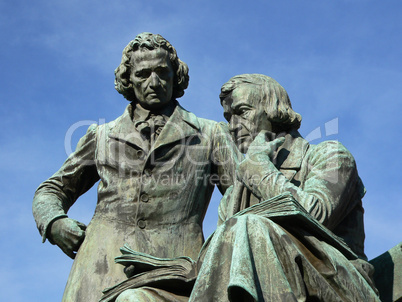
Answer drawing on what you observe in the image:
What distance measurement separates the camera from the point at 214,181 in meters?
10.5

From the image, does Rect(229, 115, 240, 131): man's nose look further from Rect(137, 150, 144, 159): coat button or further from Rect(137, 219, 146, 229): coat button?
Rect(137, 219, 146, 229): coat button

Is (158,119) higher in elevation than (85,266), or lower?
higher

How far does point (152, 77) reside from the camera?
10516 mm

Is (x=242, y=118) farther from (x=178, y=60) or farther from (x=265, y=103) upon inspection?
(x=178, y=60)

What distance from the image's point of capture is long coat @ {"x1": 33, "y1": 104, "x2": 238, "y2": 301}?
32.9 ft

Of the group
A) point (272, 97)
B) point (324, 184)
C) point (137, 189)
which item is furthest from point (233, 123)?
point (324, 184)

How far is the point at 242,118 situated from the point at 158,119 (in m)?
0.95

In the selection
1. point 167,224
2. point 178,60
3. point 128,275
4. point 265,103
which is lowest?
point 128,275

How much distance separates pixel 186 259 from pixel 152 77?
216 cm

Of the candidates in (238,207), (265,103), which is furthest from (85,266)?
(265,103)

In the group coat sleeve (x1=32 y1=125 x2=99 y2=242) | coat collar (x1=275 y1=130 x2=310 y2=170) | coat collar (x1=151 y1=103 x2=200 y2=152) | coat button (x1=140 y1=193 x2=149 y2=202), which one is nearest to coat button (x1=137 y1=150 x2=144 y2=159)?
coat collar (x1=151 y1=103 x2=200 y2=152)

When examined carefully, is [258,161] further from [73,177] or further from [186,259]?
[73,177]

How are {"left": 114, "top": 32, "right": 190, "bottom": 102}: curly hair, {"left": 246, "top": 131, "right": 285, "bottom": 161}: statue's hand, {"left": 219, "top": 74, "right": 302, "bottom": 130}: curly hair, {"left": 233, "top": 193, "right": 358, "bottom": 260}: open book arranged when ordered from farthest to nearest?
{"left": 114, "top": 32, "right": 190, "bottom": 102}: curly hair
{"left": 219, "top": 74, "right": 302, "bottom": 130}: curly hair
{"left": 246, "top": 131, "right": 285, "bottom": 161}: statue's hand
{"left": 233, "top": 193, "right": 358, "bottom": 260}: open book

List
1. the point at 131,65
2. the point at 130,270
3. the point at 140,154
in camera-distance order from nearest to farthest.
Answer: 1. the point at 130,270
2. the point at 140,154
3. the point at 131,65
